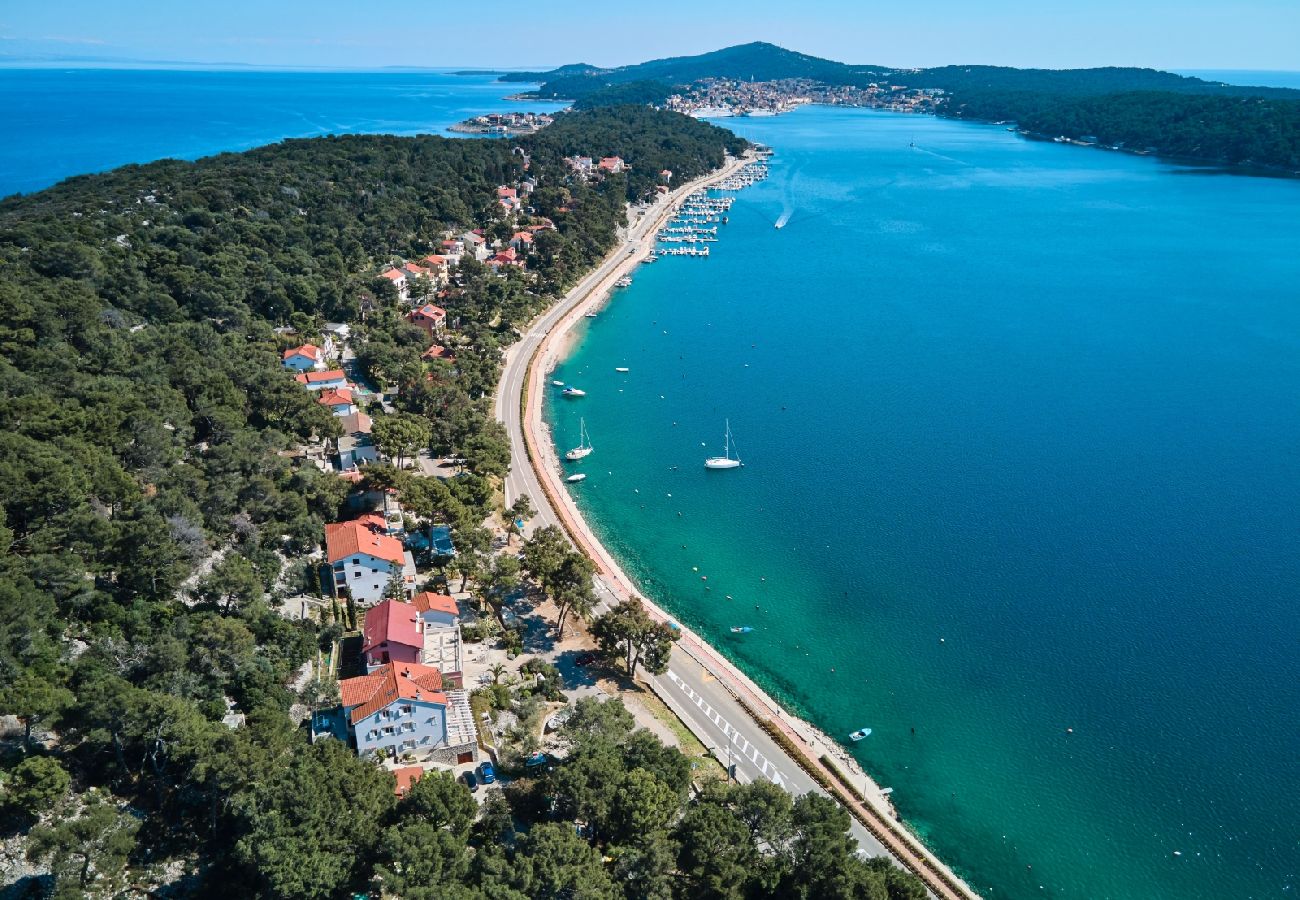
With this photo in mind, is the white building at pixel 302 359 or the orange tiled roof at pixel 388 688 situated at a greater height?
the white building at pixel 302 359

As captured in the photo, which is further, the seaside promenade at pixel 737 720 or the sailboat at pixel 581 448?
the sailboat at pixel 581 448

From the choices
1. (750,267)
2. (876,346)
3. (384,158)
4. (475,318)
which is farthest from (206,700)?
(384,158)

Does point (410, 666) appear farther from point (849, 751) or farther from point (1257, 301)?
point (1257, 301)

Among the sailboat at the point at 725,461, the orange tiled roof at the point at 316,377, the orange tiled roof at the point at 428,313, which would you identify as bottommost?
the sailboat at the point at 725,461

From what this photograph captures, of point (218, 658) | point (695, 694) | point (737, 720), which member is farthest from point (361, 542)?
point (737, 720)

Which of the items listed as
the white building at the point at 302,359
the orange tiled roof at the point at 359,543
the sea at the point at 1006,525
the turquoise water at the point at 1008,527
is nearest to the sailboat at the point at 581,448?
the turquoise water at the point at 1008,527

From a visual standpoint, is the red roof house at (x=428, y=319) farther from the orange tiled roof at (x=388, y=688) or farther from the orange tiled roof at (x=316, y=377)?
the orange tiled roof at (x=388, y=688)
